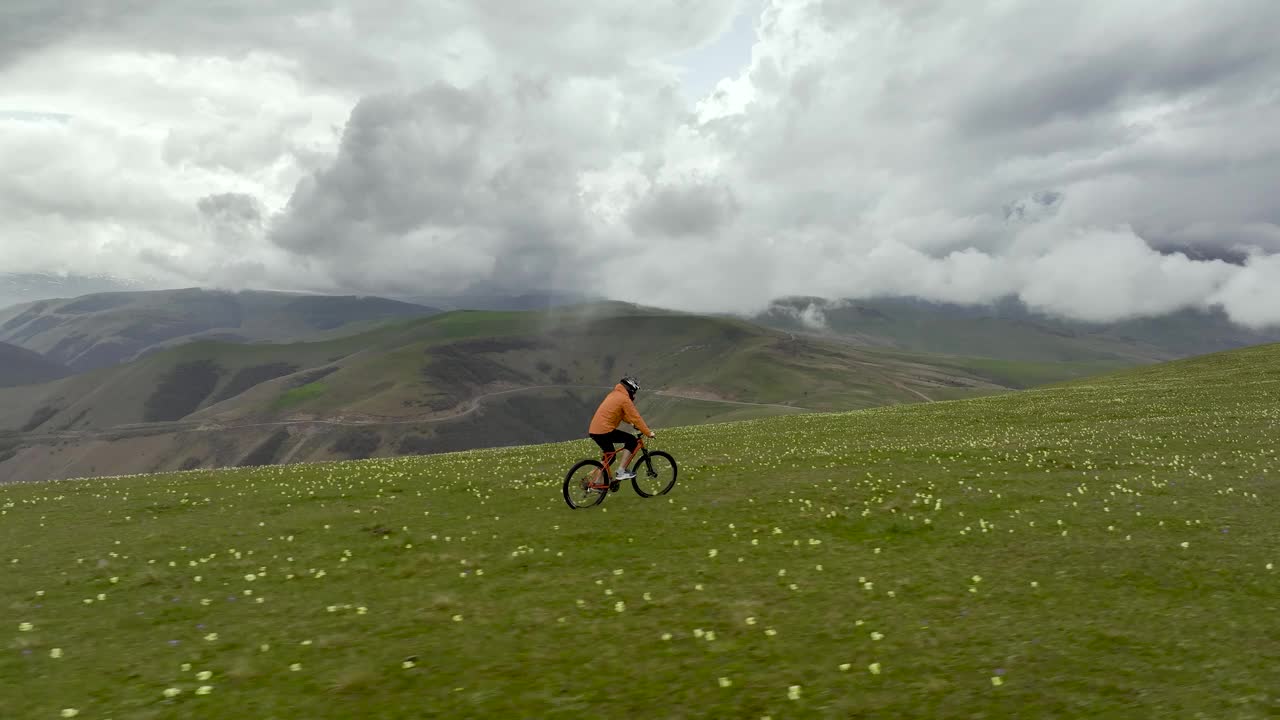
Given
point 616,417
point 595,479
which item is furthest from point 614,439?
point 595,479

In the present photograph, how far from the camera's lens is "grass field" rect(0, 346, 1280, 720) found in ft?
32.7

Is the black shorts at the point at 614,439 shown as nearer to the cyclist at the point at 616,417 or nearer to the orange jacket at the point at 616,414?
the cyclist at the point at 616,417

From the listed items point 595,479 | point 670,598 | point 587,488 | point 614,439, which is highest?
point 614,439

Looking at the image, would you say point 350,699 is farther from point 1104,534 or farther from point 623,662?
point 1104,534

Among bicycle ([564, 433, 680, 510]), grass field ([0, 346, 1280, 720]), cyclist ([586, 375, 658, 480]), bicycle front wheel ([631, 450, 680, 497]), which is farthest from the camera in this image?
bicycle front wheel ([631, 450, 680, 497])

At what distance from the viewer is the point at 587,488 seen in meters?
22.7

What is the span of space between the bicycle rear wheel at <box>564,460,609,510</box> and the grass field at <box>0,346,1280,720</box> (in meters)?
0.82

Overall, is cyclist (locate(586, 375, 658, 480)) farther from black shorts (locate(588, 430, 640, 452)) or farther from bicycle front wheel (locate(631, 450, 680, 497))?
bicycle front wheel (locate(631, 450, 680, 497))

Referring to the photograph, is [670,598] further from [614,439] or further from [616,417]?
[614,439]

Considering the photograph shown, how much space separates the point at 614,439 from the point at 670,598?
898cm

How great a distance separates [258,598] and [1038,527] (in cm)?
1993

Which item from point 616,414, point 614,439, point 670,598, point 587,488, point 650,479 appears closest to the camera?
point 670,598

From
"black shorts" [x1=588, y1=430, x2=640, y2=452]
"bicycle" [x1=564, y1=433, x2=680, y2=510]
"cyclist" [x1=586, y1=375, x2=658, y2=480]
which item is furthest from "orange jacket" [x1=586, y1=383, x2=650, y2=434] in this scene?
"bicycle" [x1=564, y1=433, x2=680, y2=510]

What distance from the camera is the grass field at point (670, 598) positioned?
995 centimetres
